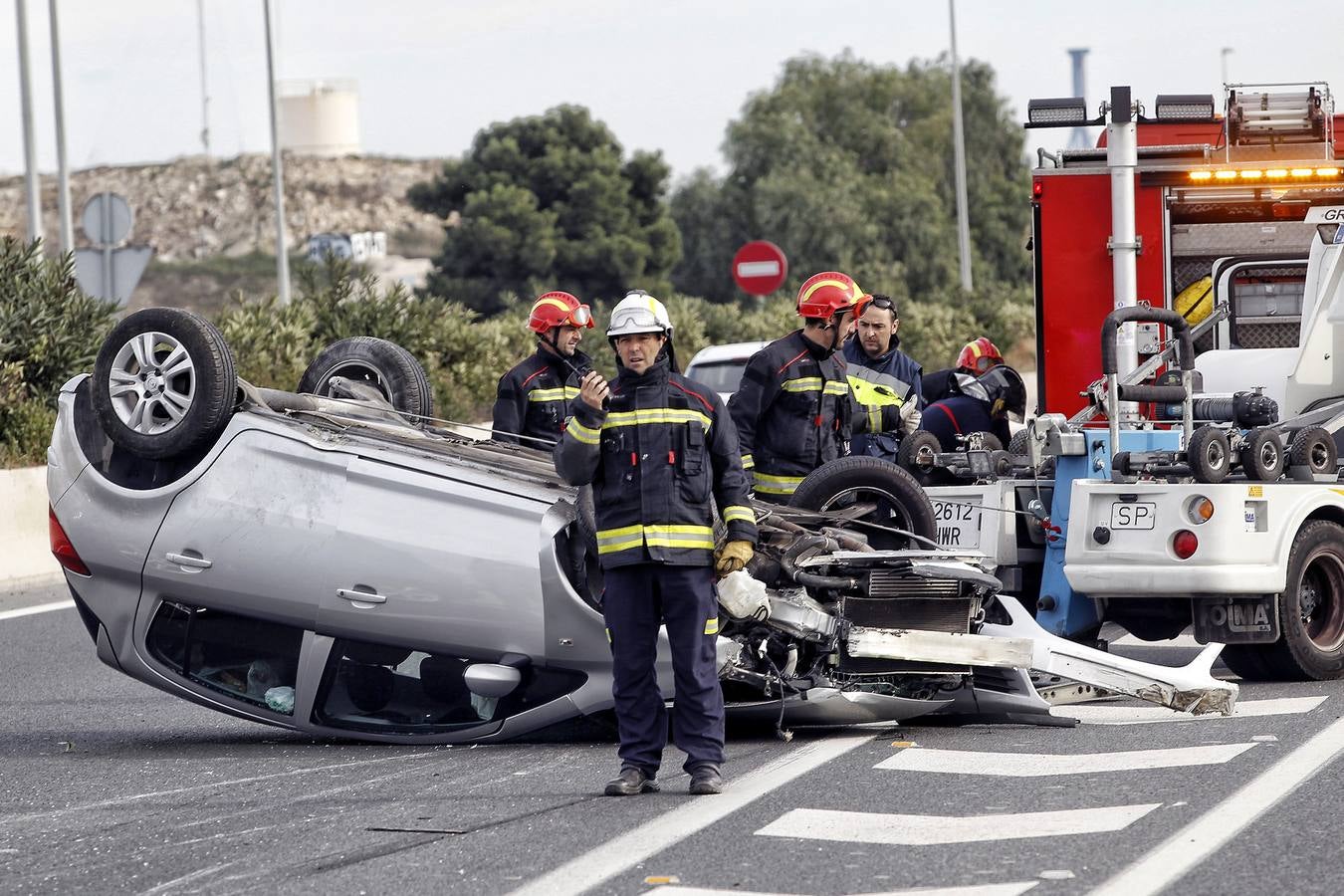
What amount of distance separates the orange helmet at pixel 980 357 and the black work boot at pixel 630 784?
5.28 m

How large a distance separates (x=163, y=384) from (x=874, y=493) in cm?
289

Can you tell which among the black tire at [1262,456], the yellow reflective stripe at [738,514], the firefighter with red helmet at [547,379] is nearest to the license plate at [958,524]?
the black tire at [1262,456]

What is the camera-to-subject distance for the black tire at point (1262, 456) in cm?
880

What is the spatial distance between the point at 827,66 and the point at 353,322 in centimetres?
Result: 4617

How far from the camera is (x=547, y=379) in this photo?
10070mm

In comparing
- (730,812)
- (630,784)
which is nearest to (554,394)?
(630,784)

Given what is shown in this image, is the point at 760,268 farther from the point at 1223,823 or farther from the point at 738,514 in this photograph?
the point at 1223,823

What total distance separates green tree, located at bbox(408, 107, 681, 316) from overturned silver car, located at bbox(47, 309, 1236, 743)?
46.6m

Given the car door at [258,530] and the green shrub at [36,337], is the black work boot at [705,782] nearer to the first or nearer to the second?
the car door at [258,530]

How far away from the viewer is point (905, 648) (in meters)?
7.60

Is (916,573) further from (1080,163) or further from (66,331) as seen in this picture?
(66,331)

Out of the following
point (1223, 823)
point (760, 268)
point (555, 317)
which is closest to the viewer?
point (1223, 823)

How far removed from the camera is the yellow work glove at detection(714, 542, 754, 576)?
679 centimetres

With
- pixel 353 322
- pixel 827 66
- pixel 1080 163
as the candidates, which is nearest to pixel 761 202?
pixel 827 66
